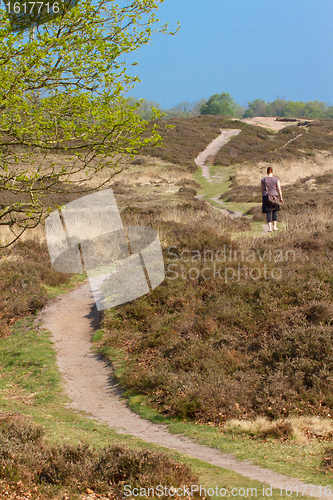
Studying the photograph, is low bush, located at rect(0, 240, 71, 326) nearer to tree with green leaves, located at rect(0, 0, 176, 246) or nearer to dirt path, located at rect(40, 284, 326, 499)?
dirt path, located at rect(40, 284, 326, 499)

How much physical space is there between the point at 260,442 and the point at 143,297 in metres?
6.16

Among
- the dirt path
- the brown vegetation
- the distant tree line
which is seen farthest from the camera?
the distant tree line

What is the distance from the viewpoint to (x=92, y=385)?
844 centimetres

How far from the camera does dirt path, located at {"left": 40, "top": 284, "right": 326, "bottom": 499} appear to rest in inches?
199

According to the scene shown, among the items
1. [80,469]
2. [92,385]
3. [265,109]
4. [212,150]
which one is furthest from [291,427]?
[265,109]

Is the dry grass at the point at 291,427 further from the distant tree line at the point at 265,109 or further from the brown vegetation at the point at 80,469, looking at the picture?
the distant tree line at the point at 265,109

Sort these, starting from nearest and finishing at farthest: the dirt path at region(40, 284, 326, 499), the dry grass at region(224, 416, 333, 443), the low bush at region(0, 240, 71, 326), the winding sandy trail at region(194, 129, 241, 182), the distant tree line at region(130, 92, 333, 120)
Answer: the dirt path at region(40, 284, 326, 499)
the dry grass at region(224, 416, 333, 443)
the low bush at region(0, 240, 71, 326)
the winding sandy trail at region(194, 129, 241, 182)
the distant tree line at region(130, 92, 333, 120)

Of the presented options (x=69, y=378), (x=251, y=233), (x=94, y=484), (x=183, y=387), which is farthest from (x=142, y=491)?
(x=251, y=233)

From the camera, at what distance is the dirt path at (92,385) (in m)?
5.06

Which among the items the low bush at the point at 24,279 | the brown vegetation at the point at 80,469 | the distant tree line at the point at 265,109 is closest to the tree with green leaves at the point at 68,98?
the brown vegetation at the point at 80,469

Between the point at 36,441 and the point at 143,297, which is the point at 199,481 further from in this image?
the point at 143,297

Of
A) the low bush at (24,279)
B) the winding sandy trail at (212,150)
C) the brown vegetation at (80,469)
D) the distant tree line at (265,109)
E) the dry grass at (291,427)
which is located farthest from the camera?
the distant tree line at (265,109)

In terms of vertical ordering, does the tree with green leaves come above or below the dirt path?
above

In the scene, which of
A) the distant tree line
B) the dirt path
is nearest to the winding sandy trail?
the dirt path
